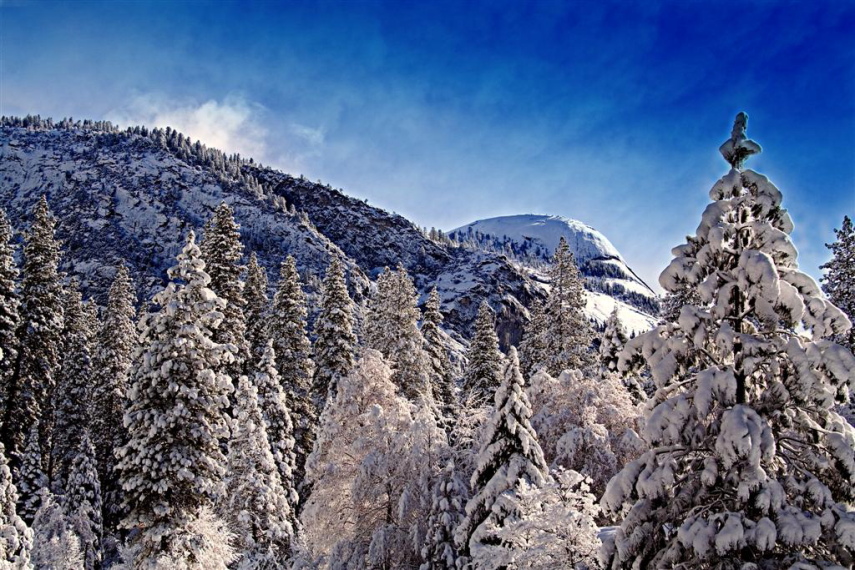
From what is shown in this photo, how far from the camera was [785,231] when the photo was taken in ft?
30.0

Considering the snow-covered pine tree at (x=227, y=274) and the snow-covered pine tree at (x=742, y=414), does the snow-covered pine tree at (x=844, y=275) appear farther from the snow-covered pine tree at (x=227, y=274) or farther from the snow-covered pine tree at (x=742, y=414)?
the snow-covered pine tree at (x=227, y=274)

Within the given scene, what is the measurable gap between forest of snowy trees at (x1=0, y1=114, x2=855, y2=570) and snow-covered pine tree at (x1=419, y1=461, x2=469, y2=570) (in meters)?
0.07

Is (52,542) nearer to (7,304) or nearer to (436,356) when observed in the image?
(7,304)

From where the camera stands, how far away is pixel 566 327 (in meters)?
38.0

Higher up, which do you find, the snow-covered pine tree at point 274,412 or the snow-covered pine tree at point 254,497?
the snow-covered pine tree at point 274,412

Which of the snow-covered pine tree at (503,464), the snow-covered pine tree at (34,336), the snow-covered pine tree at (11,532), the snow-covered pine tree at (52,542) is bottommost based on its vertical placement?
the snow-covered pine tree at (52,542)

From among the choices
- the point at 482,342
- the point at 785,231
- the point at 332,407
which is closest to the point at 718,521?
the point at 785,231

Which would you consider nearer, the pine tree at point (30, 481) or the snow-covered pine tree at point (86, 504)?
the pine tree at point (30, 481)

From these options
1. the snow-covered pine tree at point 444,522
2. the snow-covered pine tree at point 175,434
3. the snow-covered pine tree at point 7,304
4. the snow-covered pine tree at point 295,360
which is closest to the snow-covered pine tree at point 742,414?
the snow-covered pine tree at point 444,522

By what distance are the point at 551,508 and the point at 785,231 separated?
709 cm

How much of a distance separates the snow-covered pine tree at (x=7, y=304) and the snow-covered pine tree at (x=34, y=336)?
893mm

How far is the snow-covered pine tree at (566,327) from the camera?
123 feet

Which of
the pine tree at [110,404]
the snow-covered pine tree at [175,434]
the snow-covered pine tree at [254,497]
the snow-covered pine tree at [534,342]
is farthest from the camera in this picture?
the snow-covered pine tree at [534,342]

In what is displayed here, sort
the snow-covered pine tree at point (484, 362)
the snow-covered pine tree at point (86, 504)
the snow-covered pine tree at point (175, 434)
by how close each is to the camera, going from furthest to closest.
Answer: the snow-covered pine tree at point (484, 362)
the snow-covered pine tree at point (86, 504)
the snow-covered pine tree at point (175, 434)
